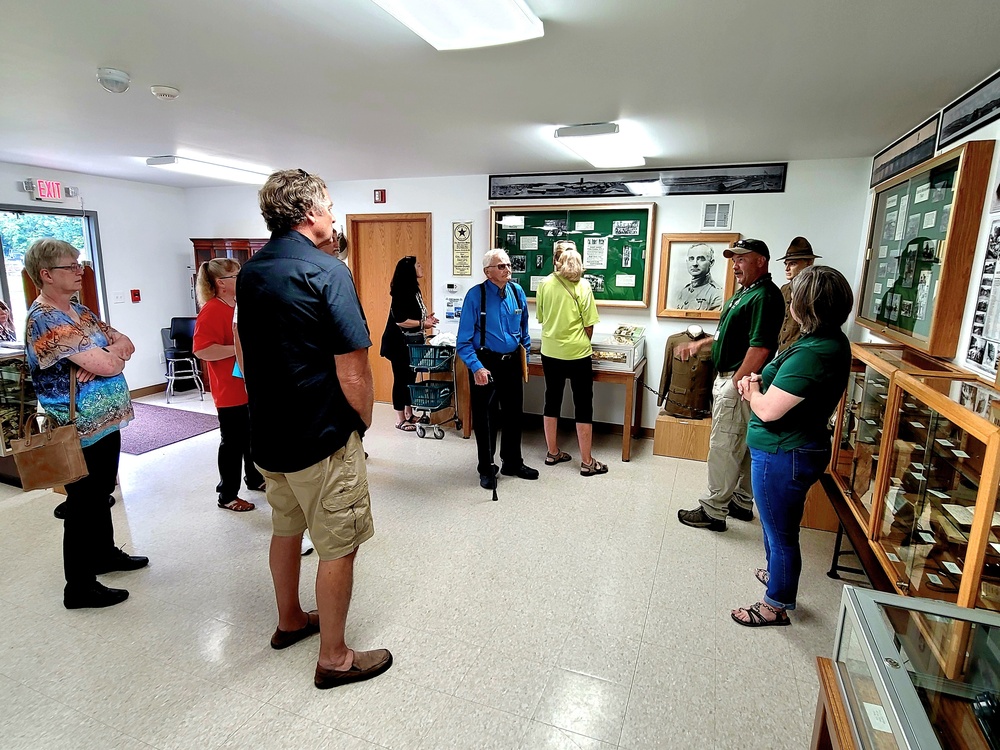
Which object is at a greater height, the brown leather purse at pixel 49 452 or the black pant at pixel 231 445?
the brown leather purse at pixel 49 452

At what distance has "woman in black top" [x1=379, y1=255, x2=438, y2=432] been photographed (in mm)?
4457

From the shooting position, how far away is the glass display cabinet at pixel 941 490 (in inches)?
54.5

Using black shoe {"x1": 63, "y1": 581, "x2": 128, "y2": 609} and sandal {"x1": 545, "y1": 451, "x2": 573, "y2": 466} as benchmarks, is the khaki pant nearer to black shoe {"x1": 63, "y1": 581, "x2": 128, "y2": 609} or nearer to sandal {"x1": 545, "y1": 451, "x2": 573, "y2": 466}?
sandal {"x1": 545, "y1": 451, "x2": 573, "y2": 466}

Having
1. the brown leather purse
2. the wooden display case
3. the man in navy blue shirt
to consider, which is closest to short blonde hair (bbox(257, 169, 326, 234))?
the man in navy blue shirt

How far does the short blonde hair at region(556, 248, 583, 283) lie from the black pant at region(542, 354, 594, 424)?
0.59 meters

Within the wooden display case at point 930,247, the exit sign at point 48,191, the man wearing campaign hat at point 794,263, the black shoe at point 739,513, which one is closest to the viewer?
the wooden display case at point 930,247

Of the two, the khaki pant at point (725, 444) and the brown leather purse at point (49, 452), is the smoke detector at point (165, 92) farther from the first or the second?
the khaki pant at point (725, 444)

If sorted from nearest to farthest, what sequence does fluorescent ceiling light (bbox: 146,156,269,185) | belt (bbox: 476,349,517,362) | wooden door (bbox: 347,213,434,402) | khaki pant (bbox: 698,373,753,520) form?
1. khaki pant (bbox: 698,373,753,520)
2. belt (bbox: 476,349,517,362)
3. fluorescent ceiling light (bbox: 146,156,269,185)
4. wooden door (bbox: 347,213,434,402)

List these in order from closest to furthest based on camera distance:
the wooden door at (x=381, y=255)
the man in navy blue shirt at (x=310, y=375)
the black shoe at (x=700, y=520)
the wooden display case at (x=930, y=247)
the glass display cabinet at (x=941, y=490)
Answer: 1. the glass display cabinet at (x=941, y=490)
2. the man in navy blue shirt at (x=310, y=375)
3. the wooden display case at (x=930, y=247)
4. the black shoe at (x=700, y=520)
5. the wooden door at (x=381, y=255)

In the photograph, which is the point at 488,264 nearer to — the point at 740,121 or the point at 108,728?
the point at 740,121

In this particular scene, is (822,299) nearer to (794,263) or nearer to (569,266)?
(794,263)

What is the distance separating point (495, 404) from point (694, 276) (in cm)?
216

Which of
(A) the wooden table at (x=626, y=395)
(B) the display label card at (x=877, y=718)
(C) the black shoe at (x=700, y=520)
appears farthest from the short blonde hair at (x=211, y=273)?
(B) the display label card at (x=877, y=718)

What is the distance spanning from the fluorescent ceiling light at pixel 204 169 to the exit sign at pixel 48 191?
135cm
